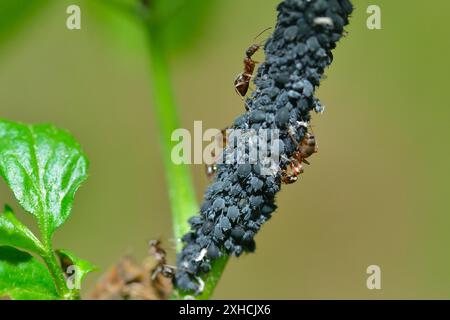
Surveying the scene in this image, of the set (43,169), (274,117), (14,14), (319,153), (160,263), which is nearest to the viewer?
(274,117)

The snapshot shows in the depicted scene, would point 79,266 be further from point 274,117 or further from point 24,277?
point 274,117

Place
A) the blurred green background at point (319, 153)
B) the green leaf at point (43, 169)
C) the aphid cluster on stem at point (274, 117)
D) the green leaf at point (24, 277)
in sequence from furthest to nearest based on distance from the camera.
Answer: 1. the blurred green background at point (319, 153)
2. the green leaf at point (43, 169)
3. the green leaf at point (24, 277)
4. the aphid cluster on stem at point (274, 117)

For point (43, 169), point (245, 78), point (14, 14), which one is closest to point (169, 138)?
point (245, 78)

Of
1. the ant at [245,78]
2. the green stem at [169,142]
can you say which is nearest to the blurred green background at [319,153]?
the green stem at [169,142]

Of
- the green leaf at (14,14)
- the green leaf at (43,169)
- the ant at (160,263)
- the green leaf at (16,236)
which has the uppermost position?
the green leaf at (14,14)

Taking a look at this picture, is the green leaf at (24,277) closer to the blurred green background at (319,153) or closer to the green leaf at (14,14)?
the green leaf at (14,14)

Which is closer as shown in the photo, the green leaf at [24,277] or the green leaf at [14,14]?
the green leaf at [24,277]

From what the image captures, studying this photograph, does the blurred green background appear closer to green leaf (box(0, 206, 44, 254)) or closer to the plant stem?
the plant stem
